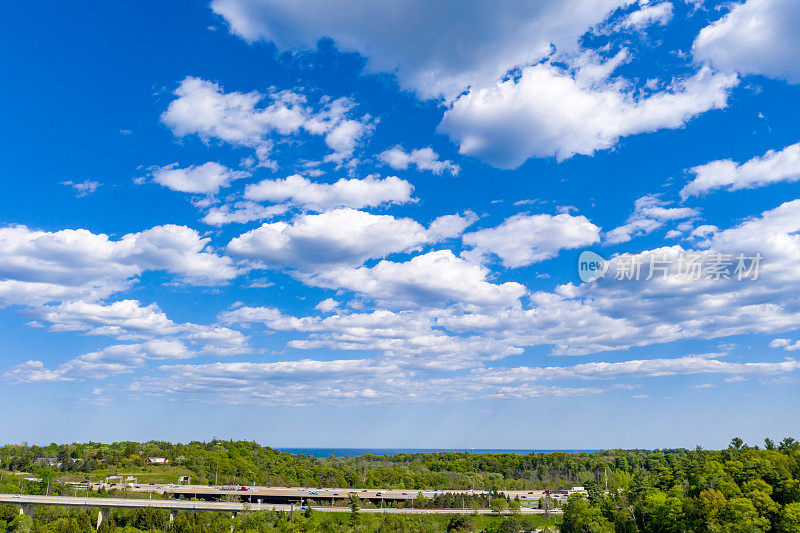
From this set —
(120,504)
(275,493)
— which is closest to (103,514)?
(120,504)

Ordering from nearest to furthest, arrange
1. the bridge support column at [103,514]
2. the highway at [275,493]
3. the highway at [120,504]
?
the bridge support column at [103,514]
the highway at [120,504]
the highway at [275,493]

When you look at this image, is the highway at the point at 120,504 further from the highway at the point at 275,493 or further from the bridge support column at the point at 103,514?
the highway at the point at 275,493

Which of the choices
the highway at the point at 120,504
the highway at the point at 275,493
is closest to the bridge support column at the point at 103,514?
the highway at the point at 120,504

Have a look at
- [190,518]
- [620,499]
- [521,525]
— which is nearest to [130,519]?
[190,518]

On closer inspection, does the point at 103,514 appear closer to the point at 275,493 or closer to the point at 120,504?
the point at 120,504

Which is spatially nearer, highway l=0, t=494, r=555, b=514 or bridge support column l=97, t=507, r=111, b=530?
bridge support column l=97, t=507, r=111, b=530

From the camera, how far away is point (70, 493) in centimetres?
14250

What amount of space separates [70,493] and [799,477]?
165 m

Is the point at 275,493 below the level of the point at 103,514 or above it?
below

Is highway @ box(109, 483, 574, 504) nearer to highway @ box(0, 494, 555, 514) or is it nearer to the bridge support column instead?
highway @ box(0, 494, 555, 514)

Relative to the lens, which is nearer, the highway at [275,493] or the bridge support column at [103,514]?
the bridge support column at [103,514]

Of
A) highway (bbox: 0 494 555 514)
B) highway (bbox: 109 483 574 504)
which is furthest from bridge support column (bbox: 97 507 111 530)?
highway (bbox: 109 483 574 504)

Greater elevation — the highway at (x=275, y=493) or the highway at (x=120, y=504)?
the highway at (x=120, y=504)

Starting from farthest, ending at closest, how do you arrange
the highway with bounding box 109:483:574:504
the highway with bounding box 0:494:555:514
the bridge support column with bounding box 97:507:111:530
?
the highway with bounding box 109:483:574:504
the highway with bounding box 0:494:555:514
the bridge support column with bounding box 97:507:111:530
